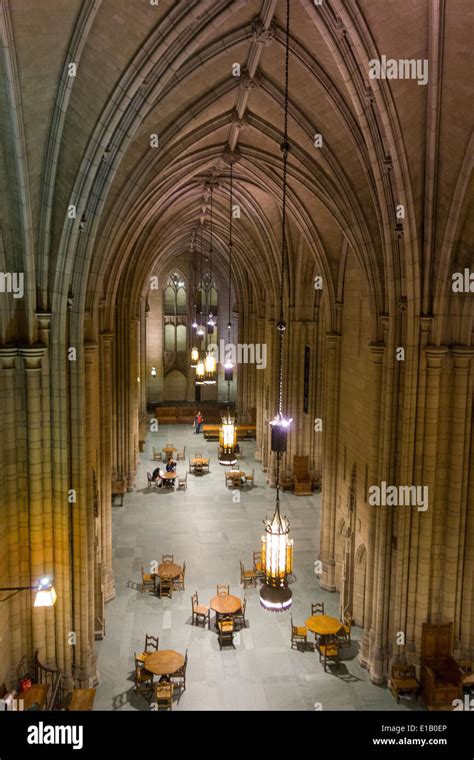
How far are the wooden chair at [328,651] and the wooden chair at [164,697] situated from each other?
335cm

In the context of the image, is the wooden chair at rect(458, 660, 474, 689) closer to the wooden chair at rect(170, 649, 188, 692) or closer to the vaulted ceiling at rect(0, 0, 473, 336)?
the wooden chair at rect(170, 649, 188, 692)

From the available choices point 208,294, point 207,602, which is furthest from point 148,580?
point 208,294

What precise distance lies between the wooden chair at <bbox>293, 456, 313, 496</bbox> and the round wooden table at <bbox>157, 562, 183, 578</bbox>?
8.20 m

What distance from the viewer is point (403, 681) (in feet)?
39.3

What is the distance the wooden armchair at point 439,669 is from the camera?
11.6m

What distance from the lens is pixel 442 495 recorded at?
482 inches

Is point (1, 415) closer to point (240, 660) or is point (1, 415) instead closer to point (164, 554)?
point (240, 660)

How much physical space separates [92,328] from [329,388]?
7.47m

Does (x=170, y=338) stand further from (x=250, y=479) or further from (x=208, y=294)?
(x=250, y=479)

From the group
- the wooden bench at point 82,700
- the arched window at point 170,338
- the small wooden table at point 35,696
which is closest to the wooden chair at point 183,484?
the wooden bench at point 82,700

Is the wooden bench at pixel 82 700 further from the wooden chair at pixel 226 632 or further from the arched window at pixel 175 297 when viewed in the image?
the arched window at pixel 175 297

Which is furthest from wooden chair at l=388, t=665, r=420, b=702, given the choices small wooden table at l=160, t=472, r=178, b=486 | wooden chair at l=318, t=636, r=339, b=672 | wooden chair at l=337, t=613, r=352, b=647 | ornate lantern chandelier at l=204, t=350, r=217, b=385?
ornate lantern chandelier at l=204, t=350, r=217, b=385

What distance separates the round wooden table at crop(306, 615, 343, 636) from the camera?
43.2 feet

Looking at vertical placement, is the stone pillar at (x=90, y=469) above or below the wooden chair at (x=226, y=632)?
above
